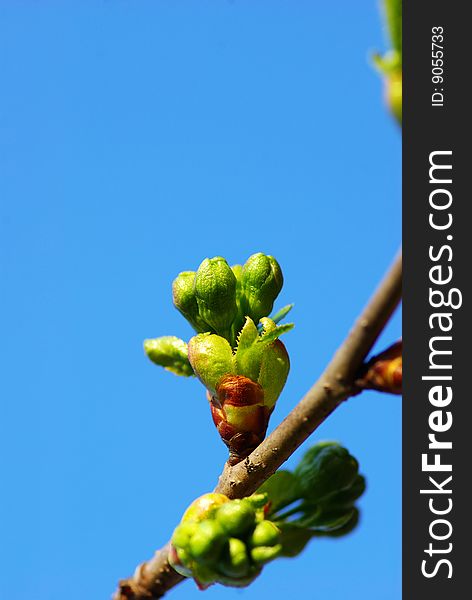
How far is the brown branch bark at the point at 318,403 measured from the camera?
1407mm

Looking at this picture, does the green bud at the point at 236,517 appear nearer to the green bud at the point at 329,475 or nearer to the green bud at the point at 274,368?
the green bud at the point at 274,368

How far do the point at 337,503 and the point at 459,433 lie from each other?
68cm

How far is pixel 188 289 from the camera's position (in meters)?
2.16

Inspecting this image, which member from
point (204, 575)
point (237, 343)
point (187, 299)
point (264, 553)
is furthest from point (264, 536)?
point (187, 299)

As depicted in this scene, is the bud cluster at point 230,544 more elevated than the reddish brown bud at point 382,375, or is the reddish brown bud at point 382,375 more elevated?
the reddish brown bud at point 382,375

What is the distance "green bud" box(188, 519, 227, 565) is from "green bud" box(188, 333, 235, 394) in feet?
1.25

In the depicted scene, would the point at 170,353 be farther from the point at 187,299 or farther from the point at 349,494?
the point at 349,494

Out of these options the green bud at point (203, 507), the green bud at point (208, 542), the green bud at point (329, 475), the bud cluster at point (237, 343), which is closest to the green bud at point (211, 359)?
the bud cluster at point (237, 343)

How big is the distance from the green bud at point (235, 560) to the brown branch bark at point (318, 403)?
0.18m

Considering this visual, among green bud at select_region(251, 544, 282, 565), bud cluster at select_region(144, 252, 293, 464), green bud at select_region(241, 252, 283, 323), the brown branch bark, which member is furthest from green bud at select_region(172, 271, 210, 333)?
green bud at select_region(251, 544, 282, 565)

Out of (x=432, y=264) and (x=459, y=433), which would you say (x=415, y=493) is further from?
(x=432, y=264)

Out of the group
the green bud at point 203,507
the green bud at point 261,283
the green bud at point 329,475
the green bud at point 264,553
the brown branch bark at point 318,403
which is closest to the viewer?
the brown branch bark at point 318,403

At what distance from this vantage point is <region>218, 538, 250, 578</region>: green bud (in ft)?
5.64

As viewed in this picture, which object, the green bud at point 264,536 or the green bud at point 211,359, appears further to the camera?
the green bud at point 211,359
